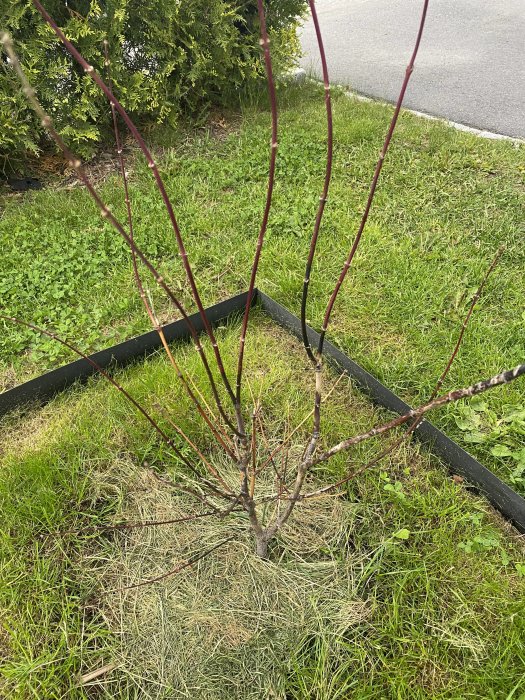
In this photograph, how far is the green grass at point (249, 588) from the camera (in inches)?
65.8

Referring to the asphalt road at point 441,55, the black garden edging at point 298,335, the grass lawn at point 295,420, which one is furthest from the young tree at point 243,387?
the asphalt road at point 441,55

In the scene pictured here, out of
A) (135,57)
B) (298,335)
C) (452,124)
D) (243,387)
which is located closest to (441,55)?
Answer: (452,124)

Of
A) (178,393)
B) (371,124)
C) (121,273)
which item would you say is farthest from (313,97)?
(178,393)

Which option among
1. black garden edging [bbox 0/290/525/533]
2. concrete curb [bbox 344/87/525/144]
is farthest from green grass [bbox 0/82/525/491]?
concrete curb [bbox 344/87/525/144]

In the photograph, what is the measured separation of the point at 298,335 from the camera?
9.71ft

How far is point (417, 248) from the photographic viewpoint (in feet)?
11.4

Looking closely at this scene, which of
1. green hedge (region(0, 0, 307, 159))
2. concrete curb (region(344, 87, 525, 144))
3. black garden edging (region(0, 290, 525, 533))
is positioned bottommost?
black garden edging (region(0, 290, 525, 533))

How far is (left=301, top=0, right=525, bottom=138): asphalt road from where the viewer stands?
18.9ft

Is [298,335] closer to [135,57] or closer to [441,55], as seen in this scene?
[135,57]

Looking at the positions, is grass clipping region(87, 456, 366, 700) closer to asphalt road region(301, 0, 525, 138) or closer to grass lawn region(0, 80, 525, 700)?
grass lawn region(0, 80, 525, 700)

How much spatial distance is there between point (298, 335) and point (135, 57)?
11.0ft

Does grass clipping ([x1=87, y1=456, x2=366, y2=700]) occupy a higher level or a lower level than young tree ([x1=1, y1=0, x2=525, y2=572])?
lower

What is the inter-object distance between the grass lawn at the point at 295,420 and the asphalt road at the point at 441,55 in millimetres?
1476

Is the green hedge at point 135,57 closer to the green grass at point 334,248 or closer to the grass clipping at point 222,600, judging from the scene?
the green grass at point 334,248
